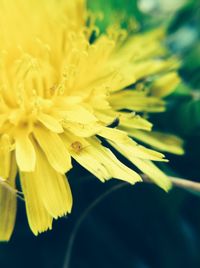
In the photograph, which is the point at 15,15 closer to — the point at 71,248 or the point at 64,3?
the point at 64,3

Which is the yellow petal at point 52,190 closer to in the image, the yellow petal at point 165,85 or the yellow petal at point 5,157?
the yellow petal at point 5,157

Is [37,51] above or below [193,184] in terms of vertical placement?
above

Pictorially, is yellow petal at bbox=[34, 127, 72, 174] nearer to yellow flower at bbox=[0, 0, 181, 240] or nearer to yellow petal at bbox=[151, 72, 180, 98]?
yellow flower at bbox=[0, 0, 181, 240]

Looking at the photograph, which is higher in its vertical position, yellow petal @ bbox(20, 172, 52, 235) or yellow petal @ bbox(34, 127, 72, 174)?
yellow petal @ bbox(34, 127, 72, 174)

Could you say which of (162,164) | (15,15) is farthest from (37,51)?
(162,164)

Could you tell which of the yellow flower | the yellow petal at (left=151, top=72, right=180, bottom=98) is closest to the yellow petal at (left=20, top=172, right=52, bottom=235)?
the yellow flower

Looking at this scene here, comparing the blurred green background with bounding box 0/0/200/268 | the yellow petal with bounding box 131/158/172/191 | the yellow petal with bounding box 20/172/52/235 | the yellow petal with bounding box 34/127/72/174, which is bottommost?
the blurred green background with bounding box 0/0/200/268

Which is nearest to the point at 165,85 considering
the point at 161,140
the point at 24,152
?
the point at 161,140
